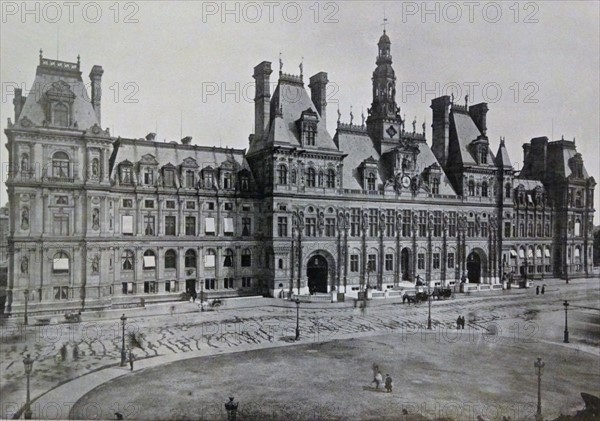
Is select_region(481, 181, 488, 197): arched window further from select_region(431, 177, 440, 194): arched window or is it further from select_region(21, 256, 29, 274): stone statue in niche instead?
select_region(21, 256, 29, 274): stone statue in niche

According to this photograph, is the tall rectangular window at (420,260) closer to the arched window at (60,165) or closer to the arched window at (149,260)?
the arched window at (149,260)

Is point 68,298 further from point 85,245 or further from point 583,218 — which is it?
point 583,218

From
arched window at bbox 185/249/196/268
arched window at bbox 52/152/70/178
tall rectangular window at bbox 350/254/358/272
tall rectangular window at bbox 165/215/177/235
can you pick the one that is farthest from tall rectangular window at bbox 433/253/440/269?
arched window at bbox 52/152/70/178

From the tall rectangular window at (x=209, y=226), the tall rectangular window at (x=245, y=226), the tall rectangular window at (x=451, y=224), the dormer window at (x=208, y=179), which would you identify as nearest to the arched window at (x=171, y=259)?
the tall rectangular window at (x=209, y=226)

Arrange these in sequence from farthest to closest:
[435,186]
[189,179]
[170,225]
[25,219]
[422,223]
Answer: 1. [435,186]
2. [422,223]
3. [189,179]
4. [170,225]
5. [25,219]

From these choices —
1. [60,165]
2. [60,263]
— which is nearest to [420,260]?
[60,263]

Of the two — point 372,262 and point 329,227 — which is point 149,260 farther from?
point 372,262
